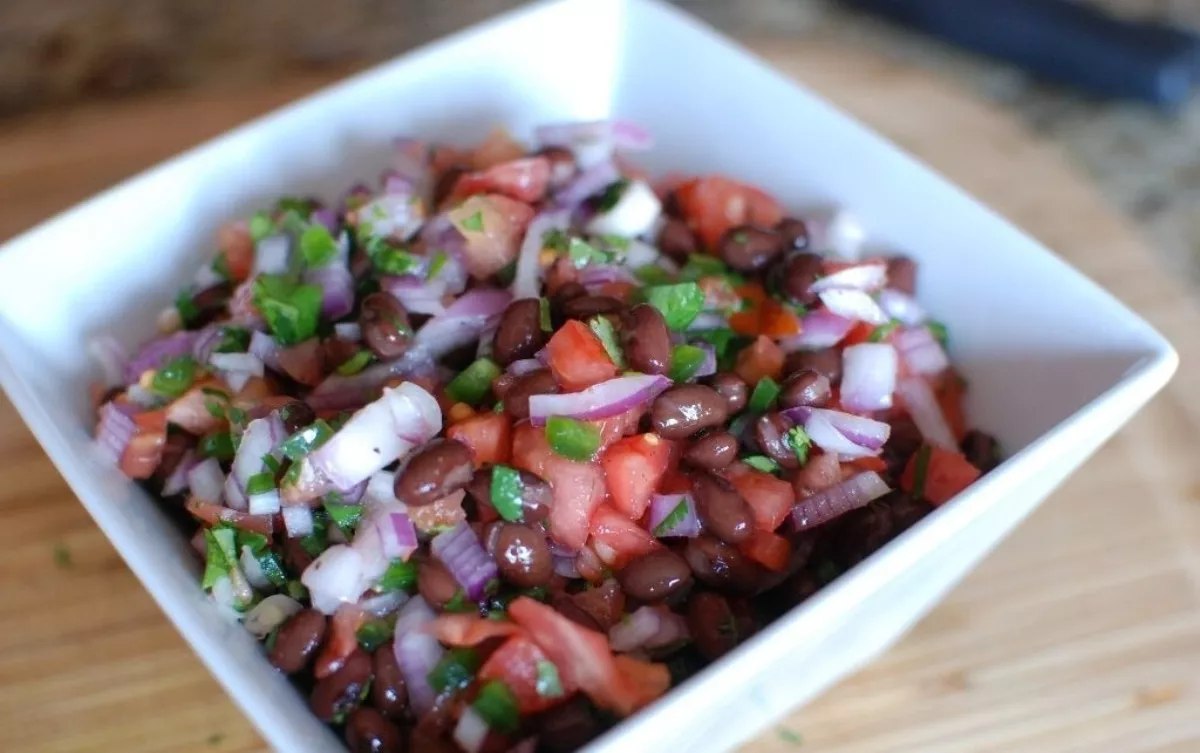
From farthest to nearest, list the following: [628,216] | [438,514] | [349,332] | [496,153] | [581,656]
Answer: [496,153] < [628,216] < [349,332] < [438,514] < [581,656]

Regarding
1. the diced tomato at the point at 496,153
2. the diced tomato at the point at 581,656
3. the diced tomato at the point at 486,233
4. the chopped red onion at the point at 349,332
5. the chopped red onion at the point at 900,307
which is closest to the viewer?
the diced tomato at the point at 581,656

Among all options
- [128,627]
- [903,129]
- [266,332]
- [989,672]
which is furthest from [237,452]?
[903,129]

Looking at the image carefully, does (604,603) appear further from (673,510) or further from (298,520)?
(298,520)

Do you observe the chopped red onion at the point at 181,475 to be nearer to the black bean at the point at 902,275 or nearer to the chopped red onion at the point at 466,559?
the chopped red onion at the point at 466,559

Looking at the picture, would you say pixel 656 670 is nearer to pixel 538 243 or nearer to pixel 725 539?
pixel 725 539

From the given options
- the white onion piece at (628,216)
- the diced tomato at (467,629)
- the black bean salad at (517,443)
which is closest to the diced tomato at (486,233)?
the black bean salad at (517,443)

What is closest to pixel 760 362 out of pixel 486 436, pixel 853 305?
pixel 853 305

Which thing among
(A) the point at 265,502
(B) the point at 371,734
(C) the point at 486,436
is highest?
(C) the point at 486,436
